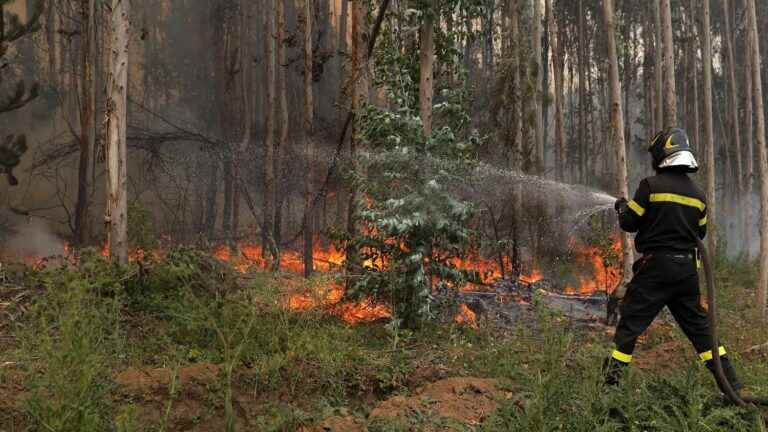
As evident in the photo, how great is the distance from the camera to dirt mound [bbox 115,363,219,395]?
4.40 metres

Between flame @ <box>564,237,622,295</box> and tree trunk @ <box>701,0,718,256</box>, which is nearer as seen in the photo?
flame @ <box>564,237,622,295</box>

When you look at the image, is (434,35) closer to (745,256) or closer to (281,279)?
(281,279)

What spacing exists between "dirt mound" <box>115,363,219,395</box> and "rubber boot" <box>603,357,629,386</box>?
3.21 m

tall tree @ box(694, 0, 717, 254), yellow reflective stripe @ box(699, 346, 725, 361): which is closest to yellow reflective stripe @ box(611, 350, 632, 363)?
yellow reflective stripe @ box(699, 346, 725, 361)

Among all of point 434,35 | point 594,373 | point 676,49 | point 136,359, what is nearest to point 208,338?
point 136,359

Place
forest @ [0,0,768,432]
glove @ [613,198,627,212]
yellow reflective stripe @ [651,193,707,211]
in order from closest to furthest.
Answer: forest @ [0,0,768,432] → yellow reflective stripe @ [651,193,707,211] → glove @ [613,198,627,212]

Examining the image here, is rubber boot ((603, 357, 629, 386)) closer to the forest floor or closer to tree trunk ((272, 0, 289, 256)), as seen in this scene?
the forest floor

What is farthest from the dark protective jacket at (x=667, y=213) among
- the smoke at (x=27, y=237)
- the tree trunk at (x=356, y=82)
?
the smoke at (x=27, y=237)

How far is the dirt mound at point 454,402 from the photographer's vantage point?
434 centimetres

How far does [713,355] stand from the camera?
4.36m

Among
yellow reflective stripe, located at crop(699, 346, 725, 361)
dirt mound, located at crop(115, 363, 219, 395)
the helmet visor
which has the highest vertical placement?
the helmet visor

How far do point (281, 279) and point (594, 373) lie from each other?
11.7 feet

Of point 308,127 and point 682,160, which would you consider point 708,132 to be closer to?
point 308,127

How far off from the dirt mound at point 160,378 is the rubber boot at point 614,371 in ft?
10.5
